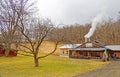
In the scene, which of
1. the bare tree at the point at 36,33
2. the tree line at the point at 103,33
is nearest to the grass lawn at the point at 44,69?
the bare tree at the point at 36,33

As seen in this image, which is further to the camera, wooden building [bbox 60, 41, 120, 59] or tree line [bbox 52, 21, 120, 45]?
tree line [bbox 52, 21, 120, 45]

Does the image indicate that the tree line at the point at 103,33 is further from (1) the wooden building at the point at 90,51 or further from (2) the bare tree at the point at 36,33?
(2) the bare tree at the point at 36,33

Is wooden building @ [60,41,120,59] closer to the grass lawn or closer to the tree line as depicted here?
the grass lawn

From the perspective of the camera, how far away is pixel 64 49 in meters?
65.1

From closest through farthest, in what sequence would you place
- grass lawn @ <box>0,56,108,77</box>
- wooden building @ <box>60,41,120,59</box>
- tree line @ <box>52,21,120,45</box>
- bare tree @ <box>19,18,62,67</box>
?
grass lawn @ <box>0,56,108,77</box> < bare tree @ <box>19,18,62,67</box> < wooden building @ <box>60,41,120,59</box> < tree line @ <box>52,21,120,45</box>

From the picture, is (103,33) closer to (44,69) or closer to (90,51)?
(90,51)

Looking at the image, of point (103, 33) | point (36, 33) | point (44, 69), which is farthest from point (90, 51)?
point (103, 33)

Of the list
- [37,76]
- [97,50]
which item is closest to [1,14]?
[37,76]

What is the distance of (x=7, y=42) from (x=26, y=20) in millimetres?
5990

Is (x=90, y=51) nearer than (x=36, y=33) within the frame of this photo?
No

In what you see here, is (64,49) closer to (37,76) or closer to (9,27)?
(9,27)

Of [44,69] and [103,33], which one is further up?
[103,33]

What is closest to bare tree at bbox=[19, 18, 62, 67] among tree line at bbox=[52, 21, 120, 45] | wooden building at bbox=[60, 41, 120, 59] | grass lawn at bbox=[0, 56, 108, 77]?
grass lawn at bbox=[0, 56, 108, 77]

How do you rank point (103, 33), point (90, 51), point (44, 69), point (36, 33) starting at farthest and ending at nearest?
1. point (103, 33)
2. point (90, 51)
3. point (36, 33)
4. point (44, 69)
